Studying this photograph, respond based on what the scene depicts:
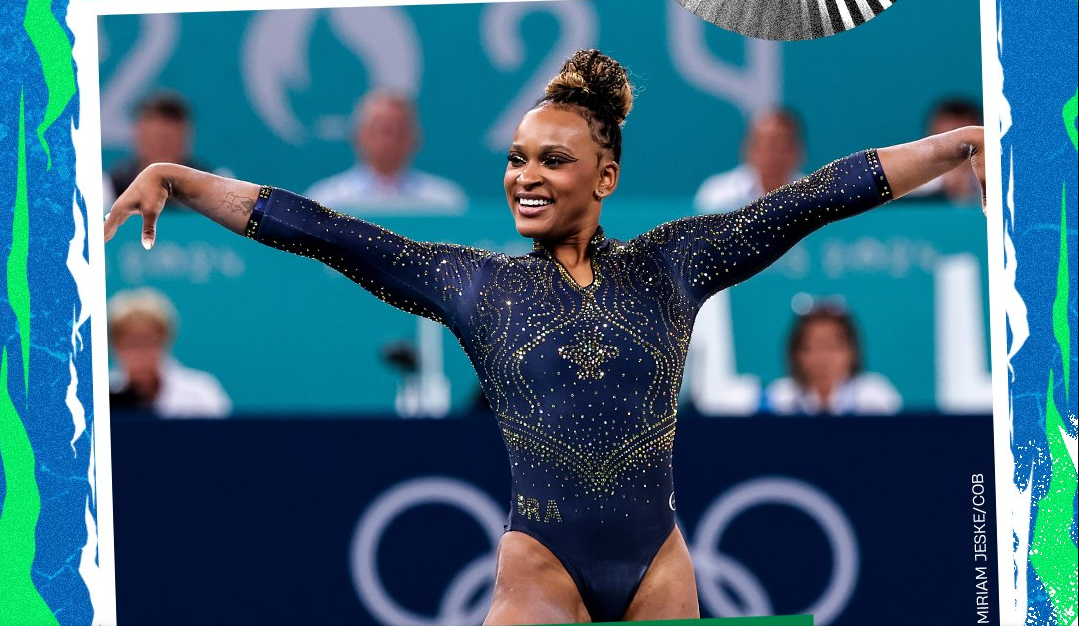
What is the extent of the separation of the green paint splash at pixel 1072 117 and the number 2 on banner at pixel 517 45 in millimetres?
3084

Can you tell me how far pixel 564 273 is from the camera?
3.90 meters

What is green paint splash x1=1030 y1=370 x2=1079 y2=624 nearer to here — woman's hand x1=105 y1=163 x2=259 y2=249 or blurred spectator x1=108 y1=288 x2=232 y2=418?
woman's hand x1=105 y1=163 x2=259 y2=249

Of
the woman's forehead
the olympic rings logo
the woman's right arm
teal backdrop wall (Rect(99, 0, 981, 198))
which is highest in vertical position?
teal backdrop wall (Rect(99, 0, 981, 198))

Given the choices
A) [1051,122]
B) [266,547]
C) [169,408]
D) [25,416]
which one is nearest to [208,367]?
[169,408]

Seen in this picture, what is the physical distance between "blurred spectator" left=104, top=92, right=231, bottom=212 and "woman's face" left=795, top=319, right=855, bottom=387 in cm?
294

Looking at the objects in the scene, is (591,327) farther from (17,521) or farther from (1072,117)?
(17,521)

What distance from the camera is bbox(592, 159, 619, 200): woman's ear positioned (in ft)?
13.0

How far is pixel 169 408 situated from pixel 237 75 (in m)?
2.27

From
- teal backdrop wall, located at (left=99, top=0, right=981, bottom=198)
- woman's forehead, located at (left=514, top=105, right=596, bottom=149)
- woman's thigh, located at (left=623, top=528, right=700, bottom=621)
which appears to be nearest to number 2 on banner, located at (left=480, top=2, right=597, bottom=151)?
teal backdrop wall, located at (left=99, top=0, right=981, bottom=198)

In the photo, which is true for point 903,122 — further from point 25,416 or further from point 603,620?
point 25,416

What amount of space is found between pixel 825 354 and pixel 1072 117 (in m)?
1.81

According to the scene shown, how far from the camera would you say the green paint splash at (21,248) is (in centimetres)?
436

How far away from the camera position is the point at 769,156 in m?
6.52

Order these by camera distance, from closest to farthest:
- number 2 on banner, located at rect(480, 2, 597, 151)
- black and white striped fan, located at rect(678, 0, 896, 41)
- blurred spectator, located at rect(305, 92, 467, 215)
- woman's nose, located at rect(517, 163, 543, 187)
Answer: woman's nose, located at rect(517, 163, 543, 187) < black and white striped fan, located at rect(678, 0, 896, 41) < blurred spectator, located at rect(305, 92, 467, 215) < number 2 on banner, located at rect(480, 2, 597, 151)
